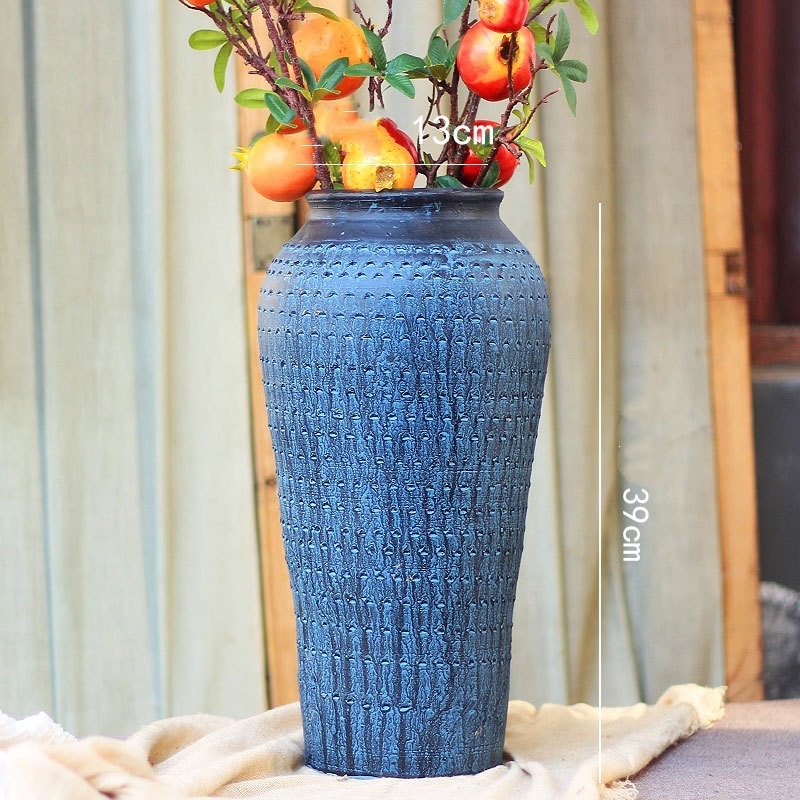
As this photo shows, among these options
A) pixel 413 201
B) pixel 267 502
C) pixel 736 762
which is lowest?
pixel 736 762

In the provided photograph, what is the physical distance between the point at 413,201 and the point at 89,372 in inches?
24.7

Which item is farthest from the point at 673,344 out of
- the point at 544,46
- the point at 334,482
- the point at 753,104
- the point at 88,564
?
the point at 88,564

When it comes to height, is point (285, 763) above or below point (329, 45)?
below

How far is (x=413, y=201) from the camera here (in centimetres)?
110

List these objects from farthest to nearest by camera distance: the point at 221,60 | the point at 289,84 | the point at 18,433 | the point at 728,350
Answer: the point at 728,350 → the point at 18,433 → the point at 221,60 → the point at 289,84

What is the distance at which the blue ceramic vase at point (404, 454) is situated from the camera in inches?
42.4

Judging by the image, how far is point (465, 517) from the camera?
1105mm

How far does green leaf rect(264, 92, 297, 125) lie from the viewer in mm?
1107

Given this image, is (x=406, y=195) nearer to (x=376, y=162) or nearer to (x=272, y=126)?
(x=376, y=162)

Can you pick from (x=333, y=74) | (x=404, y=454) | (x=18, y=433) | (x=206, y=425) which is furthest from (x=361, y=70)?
(x=18, y=433)

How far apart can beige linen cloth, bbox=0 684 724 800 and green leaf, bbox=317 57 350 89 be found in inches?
24.5

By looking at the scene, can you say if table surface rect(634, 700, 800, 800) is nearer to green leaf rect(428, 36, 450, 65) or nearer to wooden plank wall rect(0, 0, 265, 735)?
wooden plank wall rect(0, 0, 265, 735)

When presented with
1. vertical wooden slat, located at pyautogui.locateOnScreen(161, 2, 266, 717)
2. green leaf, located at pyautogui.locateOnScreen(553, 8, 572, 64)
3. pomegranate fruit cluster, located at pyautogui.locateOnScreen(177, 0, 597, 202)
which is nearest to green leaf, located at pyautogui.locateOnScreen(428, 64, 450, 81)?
pomegranate fruit cluster, located at pyautogui.locateOnScreen(177, 0, 597, 202)

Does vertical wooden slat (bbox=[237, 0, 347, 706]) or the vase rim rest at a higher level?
the vase rim
